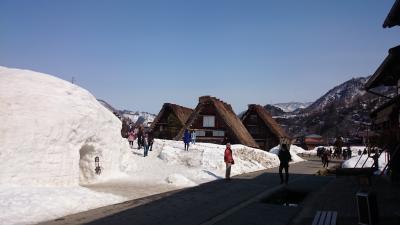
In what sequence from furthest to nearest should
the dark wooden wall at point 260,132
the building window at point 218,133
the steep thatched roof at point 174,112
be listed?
the dark wooden wall at point 260,132 < the steep thatched roof at point 174,112 < the building window at point 218,133

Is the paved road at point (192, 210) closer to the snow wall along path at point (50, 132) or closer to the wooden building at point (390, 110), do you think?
the snow wall along path at point (50, 132)

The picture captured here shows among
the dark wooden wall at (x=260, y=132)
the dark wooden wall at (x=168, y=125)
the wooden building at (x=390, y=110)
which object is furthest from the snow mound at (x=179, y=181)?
the dark wooden wall at (x=260, y=132)

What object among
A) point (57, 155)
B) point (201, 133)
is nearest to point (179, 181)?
point (57, 155)

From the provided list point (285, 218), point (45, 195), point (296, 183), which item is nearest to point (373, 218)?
point (285, 218)

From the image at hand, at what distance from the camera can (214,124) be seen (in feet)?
144

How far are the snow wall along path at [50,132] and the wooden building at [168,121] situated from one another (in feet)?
86.9

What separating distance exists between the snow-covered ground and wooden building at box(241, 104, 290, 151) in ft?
103

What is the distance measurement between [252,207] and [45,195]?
5664mm

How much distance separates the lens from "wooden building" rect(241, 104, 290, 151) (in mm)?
52219

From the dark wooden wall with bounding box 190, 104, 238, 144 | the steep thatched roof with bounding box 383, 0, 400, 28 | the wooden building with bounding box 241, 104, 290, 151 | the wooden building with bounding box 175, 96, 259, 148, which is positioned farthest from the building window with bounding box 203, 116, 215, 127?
the steep thatched roof with bounding box 383, 0, 400, 28

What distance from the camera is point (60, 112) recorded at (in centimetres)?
1536

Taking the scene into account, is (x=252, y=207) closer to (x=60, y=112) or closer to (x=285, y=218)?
(x=285, y=218)

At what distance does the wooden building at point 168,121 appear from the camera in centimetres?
4559

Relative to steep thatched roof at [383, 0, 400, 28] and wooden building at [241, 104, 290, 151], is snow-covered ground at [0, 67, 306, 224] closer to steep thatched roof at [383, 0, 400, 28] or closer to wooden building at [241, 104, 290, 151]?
steep thatched roof at [383, 0, 400, 28]
